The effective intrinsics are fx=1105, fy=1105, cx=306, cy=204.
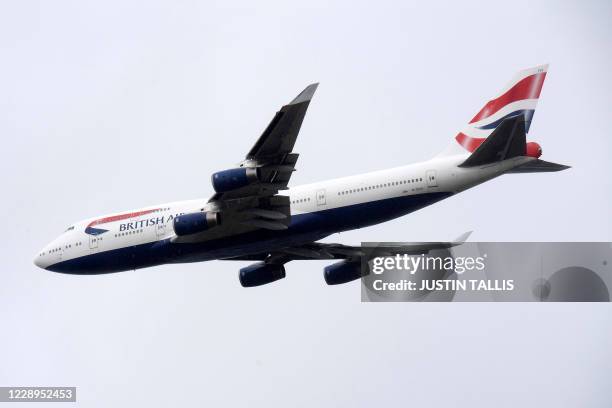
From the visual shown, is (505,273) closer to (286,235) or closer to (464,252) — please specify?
(464,252)

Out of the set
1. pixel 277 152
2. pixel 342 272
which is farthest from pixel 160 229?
pixel 342 272

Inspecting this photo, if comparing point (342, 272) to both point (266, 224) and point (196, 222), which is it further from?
point (196, 222)

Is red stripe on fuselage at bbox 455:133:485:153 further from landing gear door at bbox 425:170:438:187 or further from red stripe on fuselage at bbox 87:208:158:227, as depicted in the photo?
red stripe on fuselage at bbox 87:208:158:227

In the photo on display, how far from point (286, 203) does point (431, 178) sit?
5.52 m

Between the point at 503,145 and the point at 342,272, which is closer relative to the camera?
the point at 503,145

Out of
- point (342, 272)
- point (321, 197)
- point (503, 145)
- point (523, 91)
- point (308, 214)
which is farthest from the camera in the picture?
point (342, 272)

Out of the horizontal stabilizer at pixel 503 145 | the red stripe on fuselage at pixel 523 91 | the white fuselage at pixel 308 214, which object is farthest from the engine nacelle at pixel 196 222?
the red stripe on fuselage at pixel 523 91

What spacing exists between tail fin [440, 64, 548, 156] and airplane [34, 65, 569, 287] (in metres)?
0.04

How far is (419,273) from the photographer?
155ft

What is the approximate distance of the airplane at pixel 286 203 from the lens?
3884 centimetres

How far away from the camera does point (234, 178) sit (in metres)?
38.7

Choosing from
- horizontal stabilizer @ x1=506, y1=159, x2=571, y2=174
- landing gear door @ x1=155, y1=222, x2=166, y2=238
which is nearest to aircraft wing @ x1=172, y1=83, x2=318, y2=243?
landing gear door @ x1=155, y1=222, x2=166, y2=238

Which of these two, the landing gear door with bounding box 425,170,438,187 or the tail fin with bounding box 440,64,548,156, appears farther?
the tail fin with bounding box 440,64,548,156

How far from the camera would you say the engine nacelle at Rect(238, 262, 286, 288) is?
159 feet
